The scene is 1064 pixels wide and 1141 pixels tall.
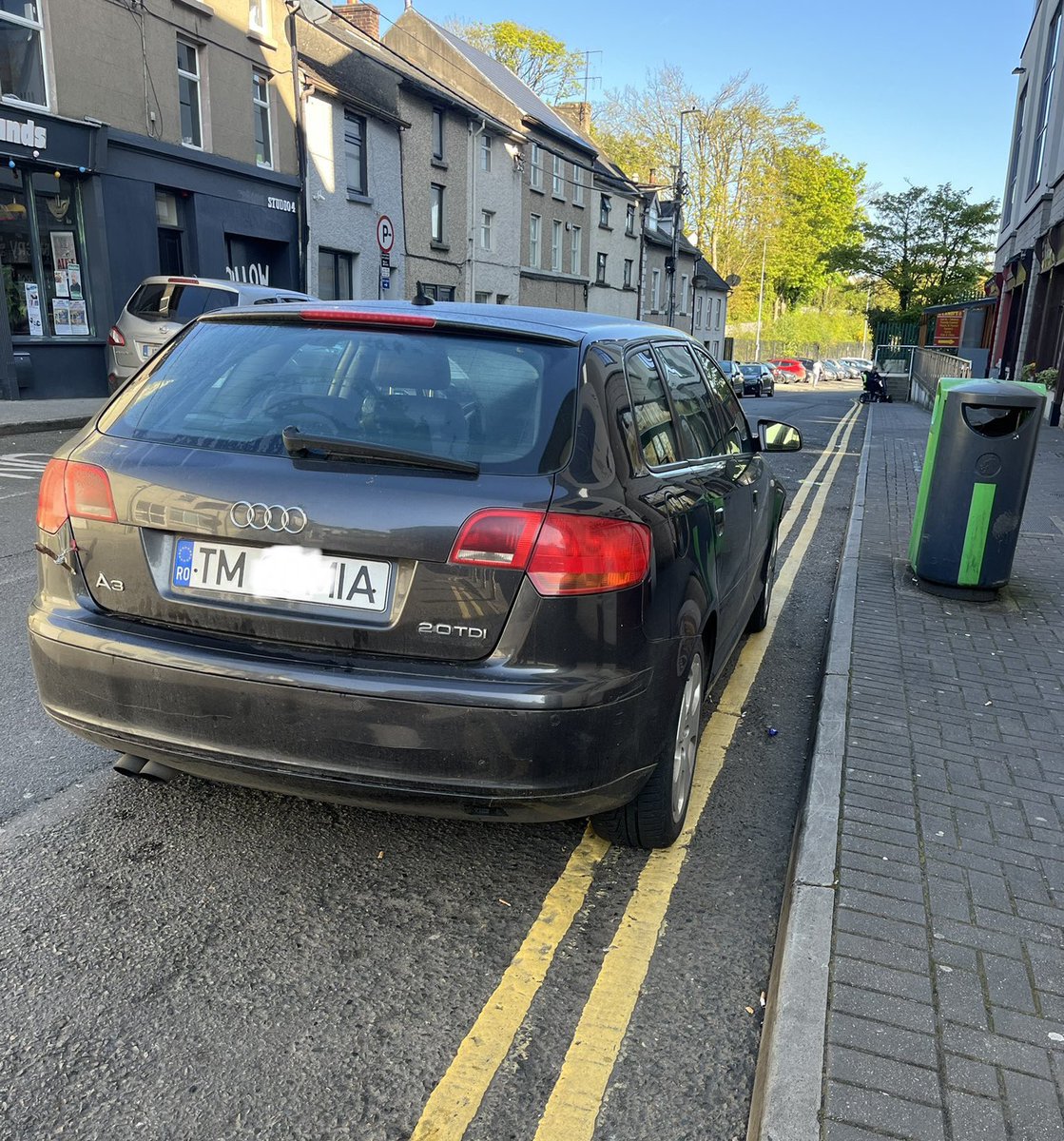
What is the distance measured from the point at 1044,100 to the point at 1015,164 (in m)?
6.24

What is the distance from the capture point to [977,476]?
6.37 meters

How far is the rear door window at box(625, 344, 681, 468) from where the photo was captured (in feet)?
10.3

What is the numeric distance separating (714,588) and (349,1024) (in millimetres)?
1891

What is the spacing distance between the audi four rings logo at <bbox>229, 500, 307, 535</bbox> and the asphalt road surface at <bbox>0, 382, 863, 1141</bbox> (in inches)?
44.4

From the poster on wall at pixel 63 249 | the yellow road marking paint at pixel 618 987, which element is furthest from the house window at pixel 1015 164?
the yellow road marking paint at pixel 618 987

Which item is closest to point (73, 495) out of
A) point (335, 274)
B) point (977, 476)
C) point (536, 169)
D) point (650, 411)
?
point (650, 411)

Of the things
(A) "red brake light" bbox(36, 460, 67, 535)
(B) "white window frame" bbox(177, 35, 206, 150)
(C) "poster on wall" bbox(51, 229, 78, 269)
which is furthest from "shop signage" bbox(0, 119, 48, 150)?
(A) "red brake light" bbox(36, 460, 67, 535)

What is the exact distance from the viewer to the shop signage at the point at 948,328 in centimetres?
4591

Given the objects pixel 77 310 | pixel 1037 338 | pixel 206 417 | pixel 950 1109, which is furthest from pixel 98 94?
pixel 1037 338

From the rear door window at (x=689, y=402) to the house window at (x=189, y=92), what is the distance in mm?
18558

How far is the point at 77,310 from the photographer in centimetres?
1741

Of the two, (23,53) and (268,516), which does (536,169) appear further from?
(268,516)

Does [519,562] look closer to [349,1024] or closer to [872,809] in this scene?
[349,1024]

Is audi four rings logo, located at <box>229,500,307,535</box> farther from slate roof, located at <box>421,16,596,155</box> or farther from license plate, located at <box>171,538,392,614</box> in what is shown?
slate roof, located at <box>421,16,596,155</box>
